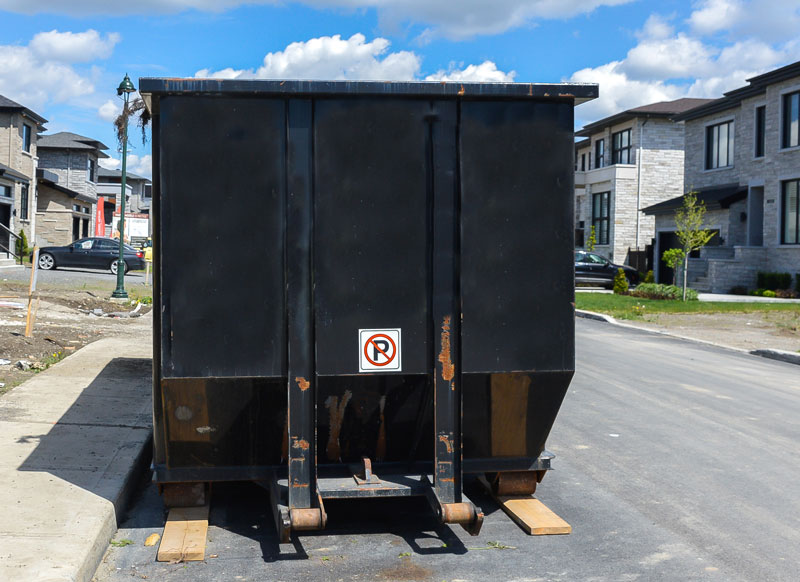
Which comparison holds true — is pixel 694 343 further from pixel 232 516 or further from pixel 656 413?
pixel 232 516

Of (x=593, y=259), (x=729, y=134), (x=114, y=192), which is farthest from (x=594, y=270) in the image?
(x=114, y=192)

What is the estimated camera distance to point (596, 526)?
16.9 ft

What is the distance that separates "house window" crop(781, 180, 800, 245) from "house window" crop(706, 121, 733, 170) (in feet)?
16.3

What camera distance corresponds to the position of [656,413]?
8883mm

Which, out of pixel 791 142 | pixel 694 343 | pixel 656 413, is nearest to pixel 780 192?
pixel 791 142

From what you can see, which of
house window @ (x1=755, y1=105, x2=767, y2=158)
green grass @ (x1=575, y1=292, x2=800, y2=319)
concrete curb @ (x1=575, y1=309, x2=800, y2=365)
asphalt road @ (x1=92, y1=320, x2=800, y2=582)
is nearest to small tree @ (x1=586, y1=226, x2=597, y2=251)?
house window @ (x1=755, y1=105, x2=767, y2=158)

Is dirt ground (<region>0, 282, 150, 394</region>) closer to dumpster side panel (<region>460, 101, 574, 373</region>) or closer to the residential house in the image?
dumpster side panel (<region>460, 101, 574, 373</region>)

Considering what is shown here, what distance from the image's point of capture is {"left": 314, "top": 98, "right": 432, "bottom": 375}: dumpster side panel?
15.0ft

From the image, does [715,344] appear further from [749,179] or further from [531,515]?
[749,179]

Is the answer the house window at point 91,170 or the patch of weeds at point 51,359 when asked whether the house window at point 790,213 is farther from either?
the house window at point 91,170

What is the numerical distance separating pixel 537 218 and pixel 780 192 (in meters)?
30.8

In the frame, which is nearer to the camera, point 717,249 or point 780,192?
point 780,192

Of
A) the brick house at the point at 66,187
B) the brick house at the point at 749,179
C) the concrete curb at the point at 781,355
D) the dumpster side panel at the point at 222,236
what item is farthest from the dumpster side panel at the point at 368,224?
the brick house at the point at 66,187

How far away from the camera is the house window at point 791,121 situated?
31.3m
